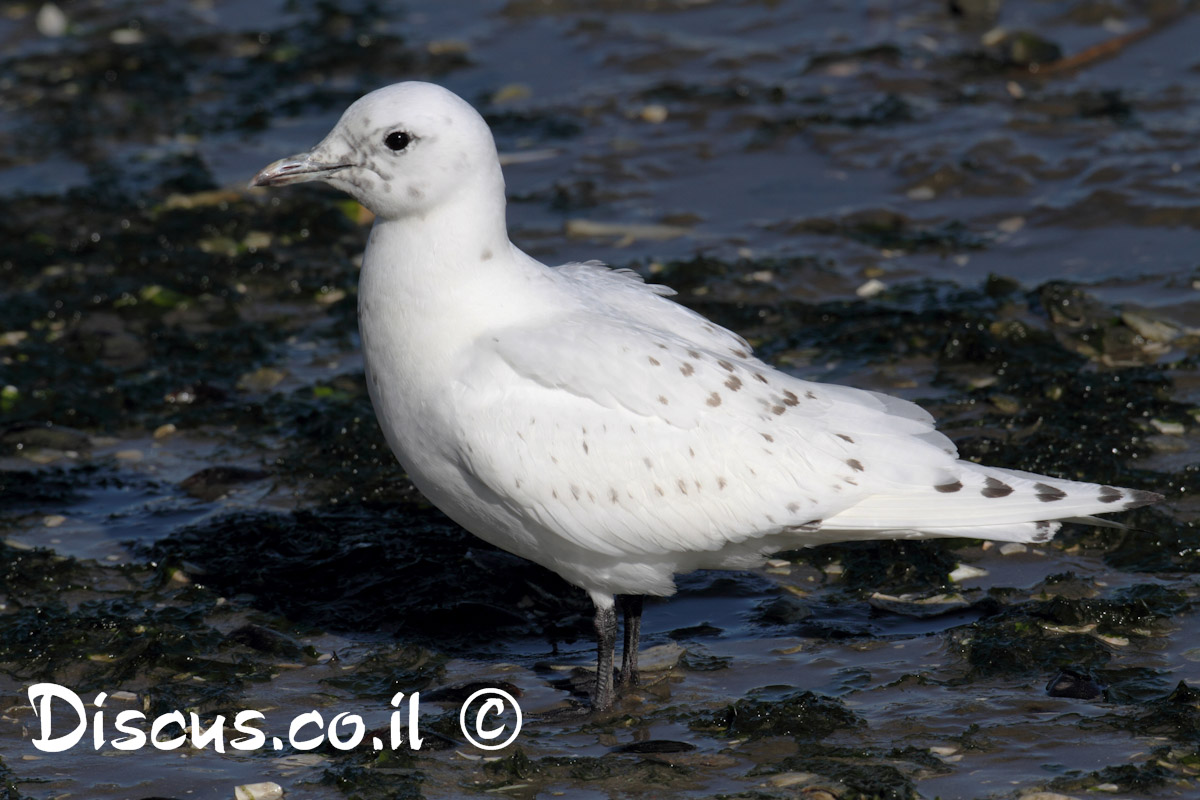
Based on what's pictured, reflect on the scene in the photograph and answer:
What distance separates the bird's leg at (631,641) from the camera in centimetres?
566

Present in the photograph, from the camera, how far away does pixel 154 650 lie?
5750 mm

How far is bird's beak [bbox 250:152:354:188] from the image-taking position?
542 cm

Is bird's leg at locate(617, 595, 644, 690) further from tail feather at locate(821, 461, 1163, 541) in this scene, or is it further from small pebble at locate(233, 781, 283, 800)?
small pebble at locate(233, 781, 283, 800)

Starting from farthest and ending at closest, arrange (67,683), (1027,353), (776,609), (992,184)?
(992,184) < (1027,353) < (776,609) < (67,683)

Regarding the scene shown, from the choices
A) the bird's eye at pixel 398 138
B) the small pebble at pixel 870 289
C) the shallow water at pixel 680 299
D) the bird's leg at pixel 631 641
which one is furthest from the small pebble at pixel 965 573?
the bird's eye at pixel 398 138

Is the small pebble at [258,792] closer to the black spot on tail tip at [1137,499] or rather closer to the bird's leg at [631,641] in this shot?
the bird's leg at [631,641]

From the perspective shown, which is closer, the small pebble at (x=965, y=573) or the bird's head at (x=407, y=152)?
the bird's head at (x=407, y=152)

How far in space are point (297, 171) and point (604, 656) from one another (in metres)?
2.08

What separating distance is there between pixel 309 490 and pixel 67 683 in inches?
68.8

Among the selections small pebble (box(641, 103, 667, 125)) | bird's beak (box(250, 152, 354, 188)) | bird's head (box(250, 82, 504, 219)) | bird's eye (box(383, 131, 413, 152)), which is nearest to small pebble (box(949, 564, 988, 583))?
bird's head (box(250, 82, 504, 219))

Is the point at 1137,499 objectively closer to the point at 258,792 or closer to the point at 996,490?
the point at 996,490

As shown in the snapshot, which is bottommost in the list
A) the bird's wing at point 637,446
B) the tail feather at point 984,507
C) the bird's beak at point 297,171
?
the tail feather at point 984,507

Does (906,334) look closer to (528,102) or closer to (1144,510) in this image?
(1144,510)

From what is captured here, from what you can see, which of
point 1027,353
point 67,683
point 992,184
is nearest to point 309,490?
point 67,683
